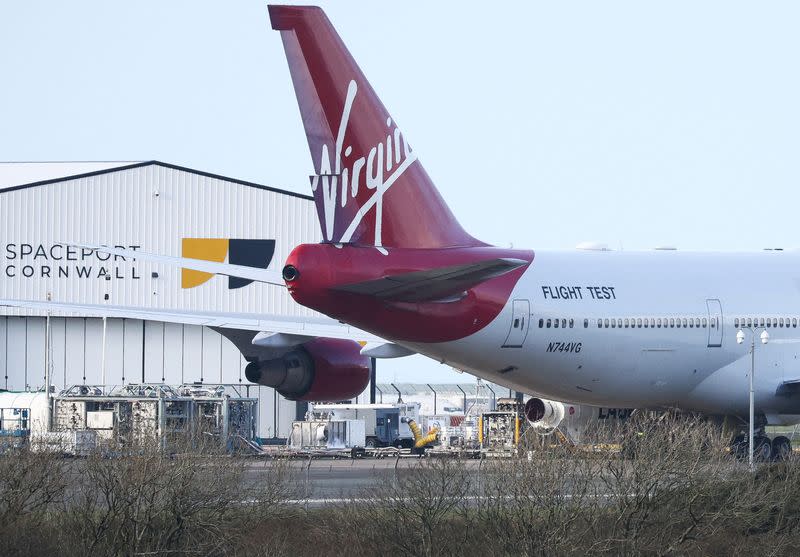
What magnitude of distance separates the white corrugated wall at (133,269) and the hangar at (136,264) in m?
0.04

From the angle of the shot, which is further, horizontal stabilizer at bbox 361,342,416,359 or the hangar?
the hangar

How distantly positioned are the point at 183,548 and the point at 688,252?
19263 millimetres

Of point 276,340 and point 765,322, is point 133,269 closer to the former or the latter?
point 276,340

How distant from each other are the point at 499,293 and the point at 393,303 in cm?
351

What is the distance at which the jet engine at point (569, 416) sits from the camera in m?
39.1

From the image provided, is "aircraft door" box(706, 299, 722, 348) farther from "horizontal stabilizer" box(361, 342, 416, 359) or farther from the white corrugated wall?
the white corrugated wall

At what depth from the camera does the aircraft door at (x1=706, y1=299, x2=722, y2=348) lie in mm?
37406

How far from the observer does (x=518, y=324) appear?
1312 inches

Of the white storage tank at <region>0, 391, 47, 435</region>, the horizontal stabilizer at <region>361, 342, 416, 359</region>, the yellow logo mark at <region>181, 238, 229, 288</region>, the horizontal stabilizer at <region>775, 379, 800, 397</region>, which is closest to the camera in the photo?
the horizontal stabilizer at <region>361, 342, 416, 359</region>

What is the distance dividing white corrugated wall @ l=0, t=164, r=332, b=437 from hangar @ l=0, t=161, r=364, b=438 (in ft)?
0.15

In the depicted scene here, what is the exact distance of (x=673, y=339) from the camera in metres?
36.7

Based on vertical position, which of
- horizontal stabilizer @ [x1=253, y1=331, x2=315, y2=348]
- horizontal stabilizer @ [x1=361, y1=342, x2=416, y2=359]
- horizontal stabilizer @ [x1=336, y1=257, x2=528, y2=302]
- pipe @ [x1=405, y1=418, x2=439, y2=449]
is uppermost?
horizontal stabilizer @ [x1=336, y1=257, x2=528, y2=302]

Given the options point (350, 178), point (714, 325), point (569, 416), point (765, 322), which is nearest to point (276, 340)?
point (569, 416)

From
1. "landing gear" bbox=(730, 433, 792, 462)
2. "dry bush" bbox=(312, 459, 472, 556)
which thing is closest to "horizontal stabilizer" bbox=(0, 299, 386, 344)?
"landing gear" bbox=(730, 433, 792, 462)
